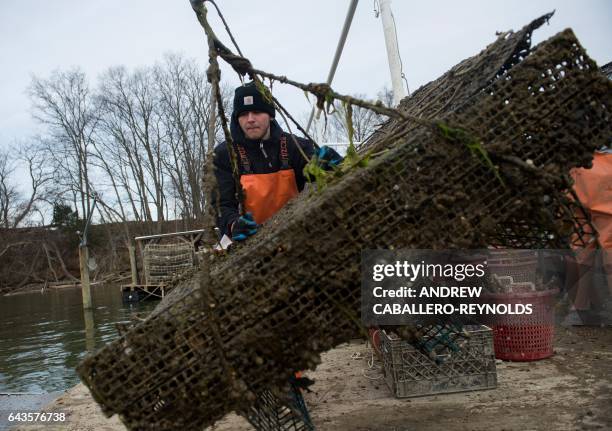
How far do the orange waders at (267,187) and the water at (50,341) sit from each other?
3.80 ft

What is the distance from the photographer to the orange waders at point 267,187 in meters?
3.59

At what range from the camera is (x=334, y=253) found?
1782 millimetres

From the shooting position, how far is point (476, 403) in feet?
11.2

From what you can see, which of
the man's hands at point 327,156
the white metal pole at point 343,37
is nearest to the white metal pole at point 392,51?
the white metal pole at point 343,37

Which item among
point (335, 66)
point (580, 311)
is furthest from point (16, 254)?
point (580, 311)

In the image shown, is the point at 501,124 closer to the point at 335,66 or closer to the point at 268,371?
the point at 268,371

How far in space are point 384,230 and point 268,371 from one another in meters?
0.73

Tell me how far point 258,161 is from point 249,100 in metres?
0.49

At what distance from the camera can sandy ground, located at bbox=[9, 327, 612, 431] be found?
3.06 m

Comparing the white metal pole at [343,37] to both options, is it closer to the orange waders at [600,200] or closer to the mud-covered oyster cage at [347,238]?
the orange waders at [600,200]

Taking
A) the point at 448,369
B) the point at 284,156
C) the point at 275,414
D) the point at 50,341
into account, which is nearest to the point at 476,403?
the point at 448,369

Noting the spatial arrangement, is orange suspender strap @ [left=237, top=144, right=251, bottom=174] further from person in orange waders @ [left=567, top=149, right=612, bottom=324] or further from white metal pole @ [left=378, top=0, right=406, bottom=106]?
person in orange waders @ [left=567, top=149, right=612, bottom=324]

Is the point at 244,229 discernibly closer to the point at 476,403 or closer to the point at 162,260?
the point at 476,403

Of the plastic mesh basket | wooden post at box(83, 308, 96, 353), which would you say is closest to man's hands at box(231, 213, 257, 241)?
the plastic mesh basket
